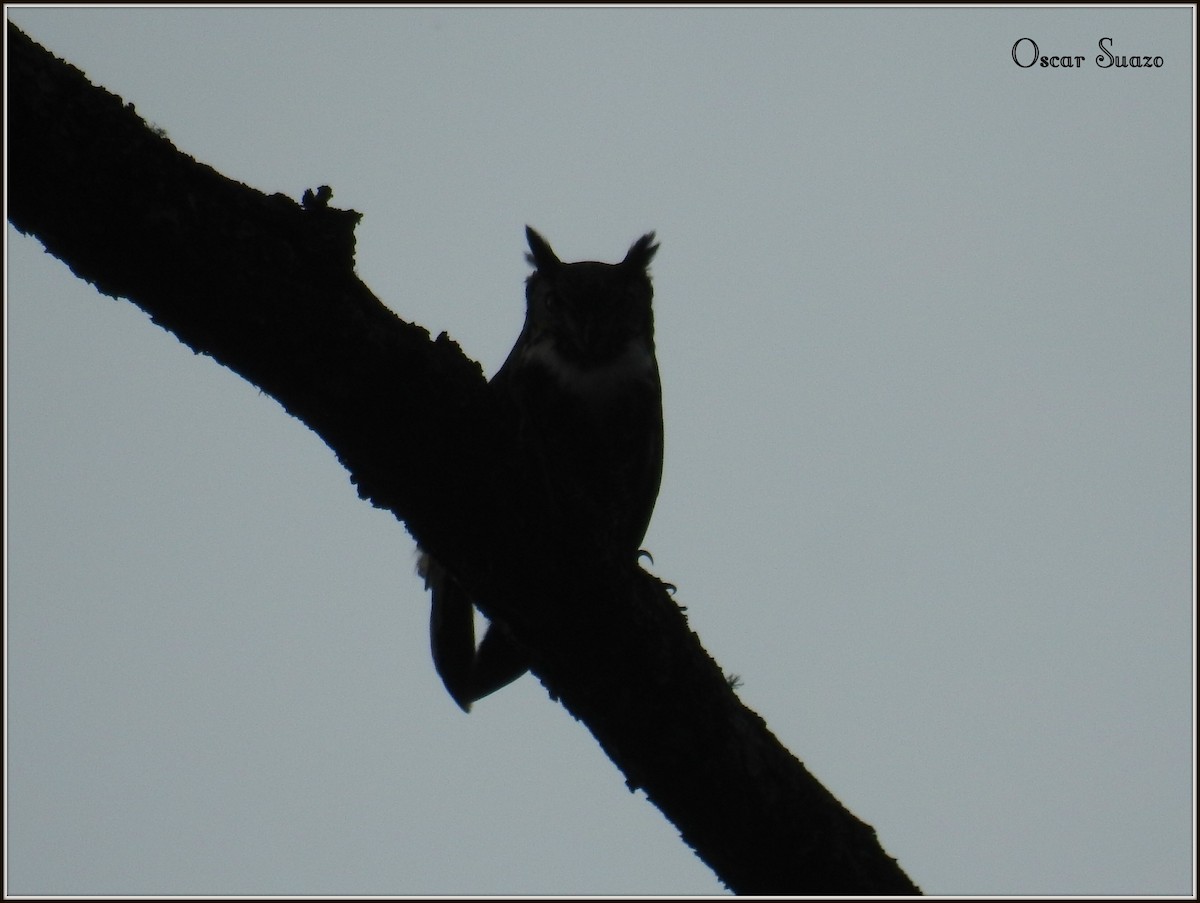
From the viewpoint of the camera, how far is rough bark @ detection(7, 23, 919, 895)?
2.11 meters

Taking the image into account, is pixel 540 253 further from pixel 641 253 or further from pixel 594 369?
pixel 594 369

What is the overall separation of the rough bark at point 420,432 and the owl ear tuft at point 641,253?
265 cm

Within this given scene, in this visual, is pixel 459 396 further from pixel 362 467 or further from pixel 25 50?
pixel 25 50

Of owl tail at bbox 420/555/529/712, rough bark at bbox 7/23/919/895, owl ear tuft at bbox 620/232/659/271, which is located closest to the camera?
rough bark at bbox 7/23/919/895

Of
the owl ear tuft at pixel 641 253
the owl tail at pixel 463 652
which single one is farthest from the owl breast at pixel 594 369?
the owl tail at pixel 463 652

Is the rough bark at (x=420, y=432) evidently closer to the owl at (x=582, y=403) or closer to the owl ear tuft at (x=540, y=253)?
the owl at (x=582, y=403)

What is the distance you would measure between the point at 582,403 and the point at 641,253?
3.64 ft

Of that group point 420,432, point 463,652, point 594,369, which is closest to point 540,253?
point 594,369

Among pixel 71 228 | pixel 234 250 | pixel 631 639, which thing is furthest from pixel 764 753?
pixel 71 228

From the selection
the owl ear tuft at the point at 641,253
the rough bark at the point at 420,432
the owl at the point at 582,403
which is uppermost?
the owl ear tuft at the point at 641,253

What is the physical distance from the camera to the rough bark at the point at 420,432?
2.11m

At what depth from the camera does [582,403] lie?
4.67m

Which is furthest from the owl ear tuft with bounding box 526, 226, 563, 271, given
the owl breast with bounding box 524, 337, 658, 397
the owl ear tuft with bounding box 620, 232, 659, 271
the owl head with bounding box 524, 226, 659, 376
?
the owl breast with bounding box 524, 337, 658, 397

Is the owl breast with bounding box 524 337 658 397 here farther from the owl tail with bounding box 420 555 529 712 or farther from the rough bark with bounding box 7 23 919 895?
the rough bark with bounding box 7 23 919 895
